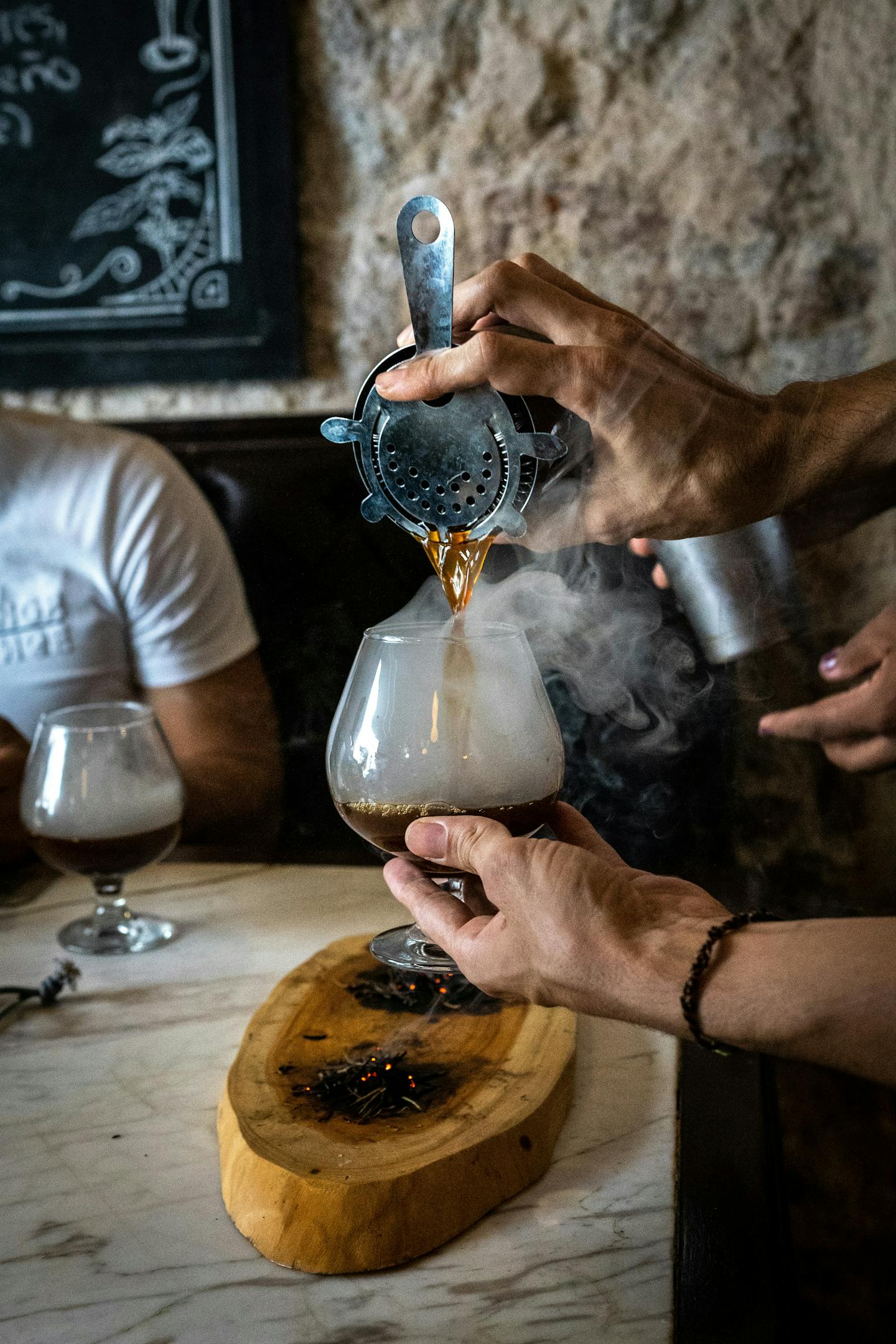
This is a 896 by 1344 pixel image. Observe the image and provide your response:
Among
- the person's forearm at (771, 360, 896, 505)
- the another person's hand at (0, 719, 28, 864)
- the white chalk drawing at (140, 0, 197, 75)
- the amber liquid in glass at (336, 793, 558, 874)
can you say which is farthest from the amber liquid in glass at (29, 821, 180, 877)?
the white chalk drawing at (140, 0, 197, 75)

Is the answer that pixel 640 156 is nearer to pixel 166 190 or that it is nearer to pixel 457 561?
pixel 166 190

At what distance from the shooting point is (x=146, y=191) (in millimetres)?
2096

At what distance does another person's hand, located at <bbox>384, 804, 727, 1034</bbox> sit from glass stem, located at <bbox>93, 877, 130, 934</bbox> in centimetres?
55

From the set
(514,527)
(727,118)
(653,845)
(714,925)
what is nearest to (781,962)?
(714,925)

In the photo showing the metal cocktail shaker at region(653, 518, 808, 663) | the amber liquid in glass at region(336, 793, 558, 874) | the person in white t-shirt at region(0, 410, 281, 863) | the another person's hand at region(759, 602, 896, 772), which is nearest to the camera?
the amber liquid in glass at region(336, 793, 558, 874)

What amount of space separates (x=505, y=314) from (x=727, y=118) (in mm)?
1211

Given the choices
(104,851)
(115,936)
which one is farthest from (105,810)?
(115,936)

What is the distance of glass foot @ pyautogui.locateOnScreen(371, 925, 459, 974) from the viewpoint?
100 cm

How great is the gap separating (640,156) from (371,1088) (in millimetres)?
1651

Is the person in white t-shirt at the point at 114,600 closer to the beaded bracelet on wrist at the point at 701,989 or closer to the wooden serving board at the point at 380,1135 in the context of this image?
the wooden serving board at the point at 380,1135

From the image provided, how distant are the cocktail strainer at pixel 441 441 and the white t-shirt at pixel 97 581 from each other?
1.02m

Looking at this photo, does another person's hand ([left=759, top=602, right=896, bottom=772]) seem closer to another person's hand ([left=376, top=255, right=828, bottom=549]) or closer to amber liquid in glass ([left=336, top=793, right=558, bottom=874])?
another person's hand ([left=376, top=255, right=828, bottom=549])

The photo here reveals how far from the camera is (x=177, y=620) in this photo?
1854 mm

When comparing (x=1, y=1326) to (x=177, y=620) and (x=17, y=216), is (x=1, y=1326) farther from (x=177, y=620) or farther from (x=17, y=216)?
(x=17, y=216)
